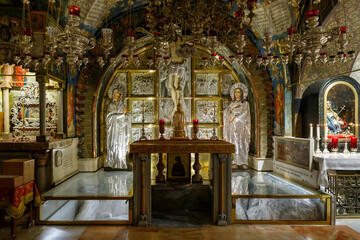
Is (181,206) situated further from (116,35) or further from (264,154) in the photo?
(116,35)

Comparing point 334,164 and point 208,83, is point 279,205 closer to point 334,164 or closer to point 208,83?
point 334,164

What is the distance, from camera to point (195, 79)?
945 centimetres

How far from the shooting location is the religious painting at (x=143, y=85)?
30.8 ft

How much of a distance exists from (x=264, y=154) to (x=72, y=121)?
691 centimetres

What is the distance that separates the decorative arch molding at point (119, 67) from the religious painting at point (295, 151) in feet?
2.59

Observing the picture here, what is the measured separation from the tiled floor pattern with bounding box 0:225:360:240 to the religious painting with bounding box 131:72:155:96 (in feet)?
18.7

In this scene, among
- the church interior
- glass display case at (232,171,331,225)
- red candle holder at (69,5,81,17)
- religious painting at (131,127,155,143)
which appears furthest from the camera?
religious painting at (131,127,155,143)

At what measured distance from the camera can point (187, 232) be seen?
436cm

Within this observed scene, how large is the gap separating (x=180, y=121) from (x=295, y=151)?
376cm

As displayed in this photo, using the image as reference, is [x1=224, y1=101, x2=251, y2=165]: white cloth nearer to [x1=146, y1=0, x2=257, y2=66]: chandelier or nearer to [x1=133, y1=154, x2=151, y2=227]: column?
[x1=146, y1=0, x2=257, y2=66]: chandelier

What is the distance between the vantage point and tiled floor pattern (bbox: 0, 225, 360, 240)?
4215 millimetres

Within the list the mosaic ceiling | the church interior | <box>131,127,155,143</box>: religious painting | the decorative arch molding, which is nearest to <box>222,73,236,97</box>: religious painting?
the church interior

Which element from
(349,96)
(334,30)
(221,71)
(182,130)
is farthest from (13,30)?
(349,96)

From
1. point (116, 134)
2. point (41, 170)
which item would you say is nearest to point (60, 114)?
point (116, 134)
